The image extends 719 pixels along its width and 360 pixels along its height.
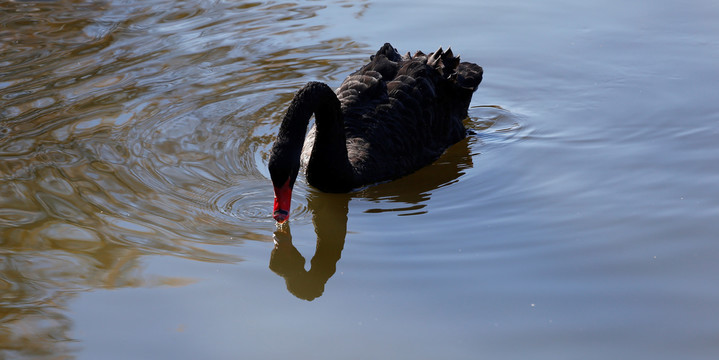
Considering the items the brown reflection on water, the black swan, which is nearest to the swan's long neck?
the black swan

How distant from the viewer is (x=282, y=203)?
541cm

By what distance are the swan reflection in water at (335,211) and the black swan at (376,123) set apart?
0.09m

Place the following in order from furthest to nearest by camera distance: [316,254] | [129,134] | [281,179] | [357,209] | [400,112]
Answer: [129,134] → [400,112] → [357,209] → [316,254] → [281,179]

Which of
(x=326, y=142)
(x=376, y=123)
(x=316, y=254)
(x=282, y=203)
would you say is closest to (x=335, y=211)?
(x=326, y=142)

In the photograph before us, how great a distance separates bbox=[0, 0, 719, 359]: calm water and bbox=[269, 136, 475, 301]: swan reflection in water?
0.08 ft

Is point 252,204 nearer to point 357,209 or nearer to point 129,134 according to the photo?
point 357,209

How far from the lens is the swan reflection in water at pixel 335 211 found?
5199mm

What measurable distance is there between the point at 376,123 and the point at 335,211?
1.07 m

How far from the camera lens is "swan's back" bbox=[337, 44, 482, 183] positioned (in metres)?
6.77

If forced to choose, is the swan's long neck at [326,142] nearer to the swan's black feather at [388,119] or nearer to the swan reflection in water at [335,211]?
the swan's black feather at [388,119]

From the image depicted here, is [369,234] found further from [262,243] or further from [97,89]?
[97,89]

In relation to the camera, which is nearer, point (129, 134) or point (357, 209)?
point (357, 209)

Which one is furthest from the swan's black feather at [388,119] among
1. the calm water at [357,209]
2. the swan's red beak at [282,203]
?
the swan's red beak at [282,203]

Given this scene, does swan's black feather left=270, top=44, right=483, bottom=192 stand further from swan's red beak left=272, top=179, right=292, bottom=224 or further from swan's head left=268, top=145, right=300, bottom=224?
swan's red beak left=272, top=179, right=292, bottom=224
